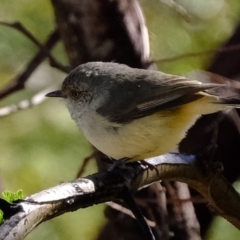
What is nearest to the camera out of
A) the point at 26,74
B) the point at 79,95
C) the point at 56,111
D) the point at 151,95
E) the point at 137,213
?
the point at 137,213

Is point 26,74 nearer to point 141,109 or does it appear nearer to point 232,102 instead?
point 141,109

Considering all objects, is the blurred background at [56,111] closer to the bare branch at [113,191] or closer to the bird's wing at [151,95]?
the bird's wing at [151,95]

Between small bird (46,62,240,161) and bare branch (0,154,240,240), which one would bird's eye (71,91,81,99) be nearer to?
small bird (46,62,240,161)

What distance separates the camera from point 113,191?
1980 mm

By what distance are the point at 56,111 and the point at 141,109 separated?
2144 mm

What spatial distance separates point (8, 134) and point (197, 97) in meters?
2.41

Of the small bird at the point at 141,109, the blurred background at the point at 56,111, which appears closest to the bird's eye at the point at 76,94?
the small bird at the point at 141,109

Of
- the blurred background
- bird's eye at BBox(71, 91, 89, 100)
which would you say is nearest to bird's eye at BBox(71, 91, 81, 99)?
bird's eye at BBox(71, 91, 89, 100)

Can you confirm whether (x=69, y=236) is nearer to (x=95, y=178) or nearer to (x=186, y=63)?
(x=186, y=63)

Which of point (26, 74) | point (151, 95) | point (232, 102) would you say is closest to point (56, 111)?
point (26, 74)

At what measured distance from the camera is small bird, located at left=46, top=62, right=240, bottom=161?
2.64 m

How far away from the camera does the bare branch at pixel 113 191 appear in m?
1.59

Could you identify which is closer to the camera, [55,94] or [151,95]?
[151,95]

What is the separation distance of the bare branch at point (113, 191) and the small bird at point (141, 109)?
142mm
